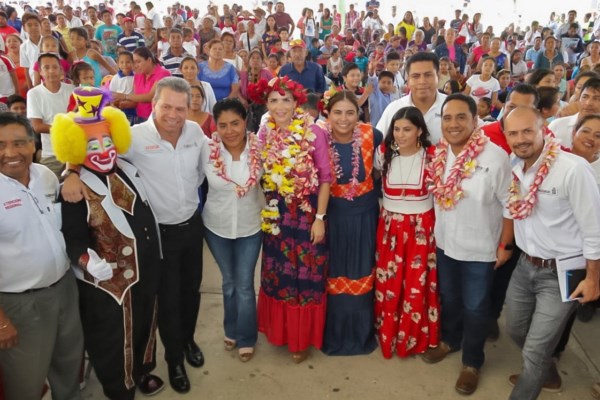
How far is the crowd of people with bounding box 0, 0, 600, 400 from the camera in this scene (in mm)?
2365

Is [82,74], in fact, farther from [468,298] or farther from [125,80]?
[468,298]

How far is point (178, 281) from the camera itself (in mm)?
2953

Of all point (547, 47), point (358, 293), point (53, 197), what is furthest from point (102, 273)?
point (547, 47)

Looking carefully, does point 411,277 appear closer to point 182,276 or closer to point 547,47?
point 182,276

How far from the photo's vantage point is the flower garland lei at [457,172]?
2789 mm

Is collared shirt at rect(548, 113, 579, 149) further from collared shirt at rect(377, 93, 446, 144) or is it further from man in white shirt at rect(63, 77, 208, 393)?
man in white shirt at rect(63, 77, 208, 393)

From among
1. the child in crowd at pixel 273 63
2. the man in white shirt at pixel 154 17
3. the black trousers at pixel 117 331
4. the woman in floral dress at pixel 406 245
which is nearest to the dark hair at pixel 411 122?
the woman in floral dress at pixel 406 245

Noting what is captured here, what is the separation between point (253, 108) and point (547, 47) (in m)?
6.50

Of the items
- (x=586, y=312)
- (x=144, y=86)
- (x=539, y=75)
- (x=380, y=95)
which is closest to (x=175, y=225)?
(x=144, y=86)

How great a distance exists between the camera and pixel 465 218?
2.84 m

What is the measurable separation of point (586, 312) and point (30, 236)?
394cm

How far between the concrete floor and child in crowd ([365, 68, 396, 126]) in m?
3.73

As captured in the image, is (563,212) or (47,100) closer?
(563,212)

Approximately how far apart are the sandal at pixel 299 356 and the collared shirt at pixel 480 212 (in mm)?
1213
